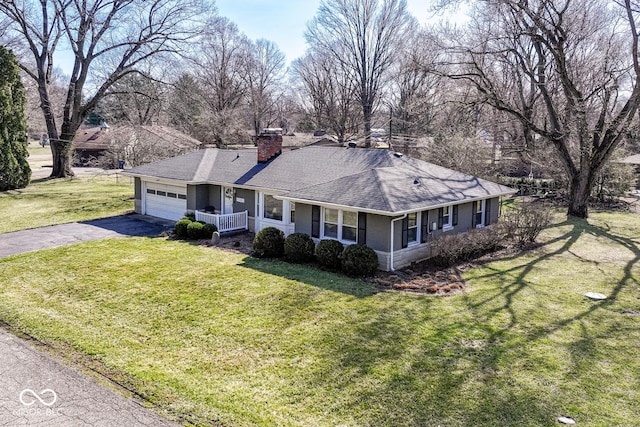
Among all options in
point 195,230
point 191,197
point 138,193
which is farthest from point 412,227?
point 138,193

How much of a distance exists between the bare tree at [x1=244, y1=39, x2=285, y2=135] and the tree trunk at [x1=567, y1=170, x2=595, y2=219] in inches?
1495

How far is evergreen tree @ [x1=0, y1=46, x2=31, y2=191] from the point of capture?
3008 cm

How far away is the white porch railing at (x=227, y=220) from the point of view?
758 inches

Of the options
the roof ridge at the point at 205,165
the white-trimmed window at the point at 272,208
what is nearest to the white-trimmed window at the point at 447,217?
the white-trimmed window at the point at 272,208

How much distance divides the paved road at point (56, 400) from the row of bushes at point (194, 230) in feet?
32.5

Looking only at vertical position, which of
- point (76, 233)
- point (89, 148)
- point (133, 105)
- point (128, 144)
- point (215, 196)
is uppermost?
point (133, 105)

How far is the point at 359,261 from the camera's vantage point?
45.6ft

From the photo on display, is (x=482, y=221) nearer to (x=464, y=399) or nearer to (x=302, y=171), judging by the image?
(x=302, y=171)

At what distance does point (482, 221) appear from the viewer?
1969 cm

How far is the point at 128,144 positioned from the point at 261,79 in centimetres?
2218

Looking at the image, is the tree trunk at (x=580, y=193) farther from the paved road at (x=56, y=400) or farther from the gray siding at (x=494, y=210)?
the paved road at (x=56, y=400)

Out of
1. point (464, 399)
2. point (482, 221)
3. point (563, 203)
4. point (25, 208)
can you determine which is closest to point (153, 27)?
point (25, 208)

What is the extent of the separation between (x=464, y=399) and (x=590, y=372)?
270cm

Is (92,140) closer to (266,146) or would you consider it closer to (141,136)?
(141,136)
